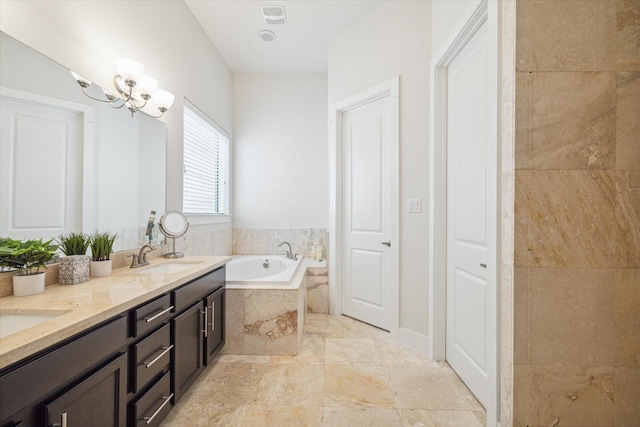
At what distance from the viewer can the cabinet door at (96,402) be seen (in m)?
0.85

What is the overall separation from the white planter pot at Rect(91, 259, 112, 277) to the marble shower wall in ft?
6.47

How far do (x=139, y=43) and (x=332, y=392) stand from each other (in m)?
2.63

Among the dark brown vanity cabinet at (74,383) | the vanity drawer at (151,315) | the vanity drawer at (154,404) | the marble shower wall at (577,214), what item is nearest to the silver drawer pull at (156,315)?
the vanity drawer at (151,315)

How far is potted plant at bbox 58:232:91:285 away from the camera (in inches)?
53.0

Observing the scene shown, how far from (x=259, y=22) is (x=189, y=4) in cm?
63

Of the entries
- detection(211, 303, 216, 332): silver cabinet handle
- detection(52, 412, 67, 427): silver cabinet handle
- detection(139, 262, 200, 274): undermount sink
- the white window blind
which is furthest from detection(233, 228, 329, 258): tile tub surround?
detection(52, 412, 67, 427): silver cabinet handle

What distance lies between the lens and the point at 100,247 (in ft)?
5.06

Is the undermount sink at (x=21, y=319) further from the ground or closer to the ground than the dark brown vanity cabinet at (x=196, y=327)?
further from the ground

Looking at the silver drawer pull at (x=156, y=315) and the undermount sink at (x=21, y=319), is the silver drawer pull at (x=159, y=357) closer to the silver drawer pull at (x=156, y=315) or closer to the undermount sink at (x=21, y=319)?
the silver drawer pull at (x=156, y=315)

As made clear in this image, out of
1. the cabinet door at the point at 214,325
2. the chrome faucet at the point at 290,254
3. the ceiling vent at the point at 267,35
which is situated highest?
the ceiling vent at the point at 267,35

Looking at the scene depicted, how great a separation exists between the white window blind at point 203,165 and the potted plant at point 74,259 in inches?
48.7

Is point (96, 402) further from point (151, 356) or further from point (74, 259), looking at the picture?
point (74, 259)

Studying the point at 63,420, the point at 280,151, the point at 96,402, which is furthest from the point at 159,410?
the point at 280,151

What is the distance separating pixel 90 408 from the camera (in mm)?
965
